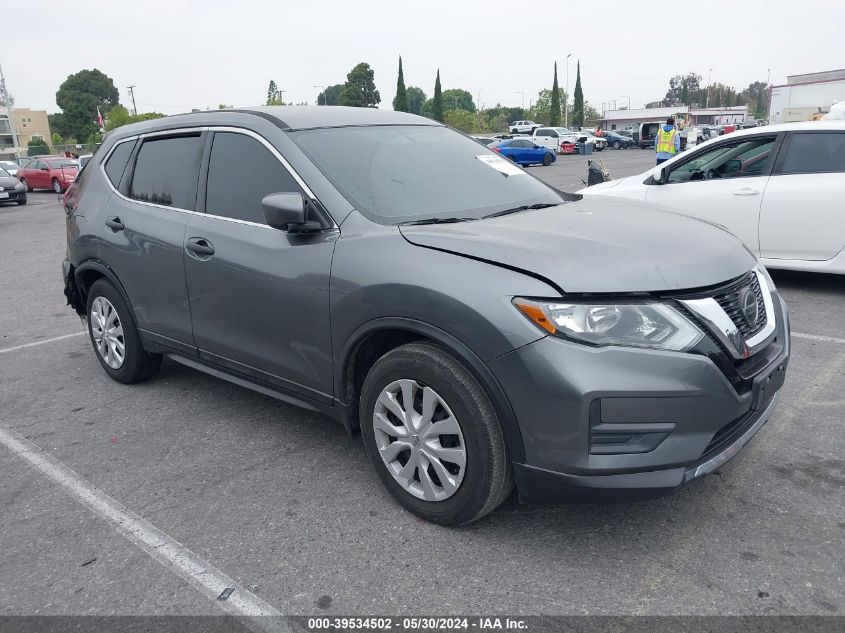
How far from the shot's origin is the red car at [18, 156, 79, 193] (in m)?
26.6

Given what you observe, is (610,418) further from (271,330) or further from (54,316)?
(54,316)

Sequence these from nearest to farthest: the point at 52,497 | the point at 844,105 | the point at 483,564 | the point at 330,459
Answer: the point at 483,564 < the point at 52,497 < the point at 330,459 < the point at 844,105

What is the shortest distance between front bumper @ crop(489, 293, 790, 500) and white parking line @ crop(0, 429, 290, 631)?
1159 mm

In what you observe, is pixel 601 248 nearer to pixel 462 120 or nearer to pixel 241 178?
pixel 241 178

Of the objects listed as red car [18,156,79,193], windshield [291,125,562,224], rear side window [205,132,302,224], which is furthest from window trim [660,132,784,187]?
red car [18,156,79,193]

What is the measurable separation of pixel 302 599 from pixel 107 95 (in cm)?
12715

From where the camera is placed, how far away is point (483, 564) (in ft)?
9.18

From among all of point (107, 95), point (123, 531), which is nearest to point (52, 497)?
point (123, 531)

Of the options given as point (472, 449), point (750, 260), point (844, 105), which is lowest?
point (472, 449)

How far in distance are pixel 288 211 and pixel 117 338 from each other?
7.60ft

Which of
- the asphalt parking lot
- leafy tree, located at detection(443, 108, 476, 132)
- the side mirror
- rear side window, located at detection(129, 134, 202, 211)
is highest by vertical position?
leafy tree, located at detection(443, 108, 476, 132)

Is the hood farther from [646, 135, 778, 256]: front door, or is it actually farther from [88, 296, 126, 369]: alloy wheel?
[646, 135, 778, 256]: front door

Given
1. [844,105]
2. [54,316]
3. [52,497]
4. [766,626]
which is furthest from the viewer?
[844,105]

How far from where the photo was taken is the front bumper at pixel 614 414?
2.52 m
